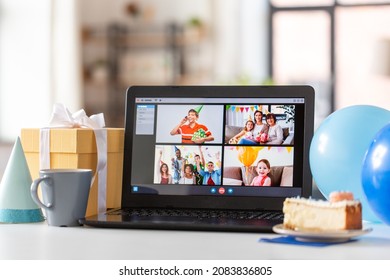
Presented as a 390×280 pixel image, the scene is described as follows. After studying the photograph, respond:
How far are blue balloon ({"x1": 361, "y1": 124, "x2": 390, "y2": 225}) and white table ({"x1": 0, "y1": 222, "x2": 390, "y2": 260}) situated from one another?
5 centimetres

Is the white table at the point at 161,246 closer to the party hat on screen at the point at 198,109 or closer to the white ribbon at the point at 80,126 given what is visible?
the white ribbon at the point at 80,126

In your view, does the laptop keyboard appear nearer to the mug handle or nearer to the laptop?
the laptop

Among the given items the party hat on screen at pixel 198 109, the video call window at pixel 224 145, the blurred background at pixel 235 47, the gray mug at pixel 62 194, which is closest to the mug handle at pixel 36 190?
the gray mug at pixel 62 194

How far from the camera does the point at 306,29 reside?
19.1ft

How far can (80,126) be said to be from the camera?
142 centimetres

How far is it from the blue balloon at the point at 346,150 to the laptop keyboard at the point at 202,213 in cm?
11

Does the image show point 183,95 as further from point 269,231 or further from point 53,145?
point 269,231

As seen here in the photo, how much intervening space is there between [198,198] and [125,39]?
4391 mm

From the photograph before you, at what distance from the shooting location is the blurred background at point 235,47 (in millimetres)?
5602

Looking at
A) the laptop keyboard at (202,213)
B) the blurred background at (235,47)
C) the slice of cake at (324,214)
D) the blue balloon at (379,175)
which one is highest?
the blurred background at (235,47)

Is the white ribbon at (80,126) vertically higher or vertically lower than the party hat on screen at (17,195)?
higher

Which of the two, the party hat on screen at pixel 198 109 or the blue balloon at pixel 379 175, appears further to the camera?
the party hat on screen at pixel 198 109

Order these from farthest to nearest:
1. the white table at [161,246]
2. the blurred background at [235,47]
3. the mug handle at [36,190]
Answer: the blurred background at [235,47]
the mug handle at [36,190]
the white table at [161,246]
